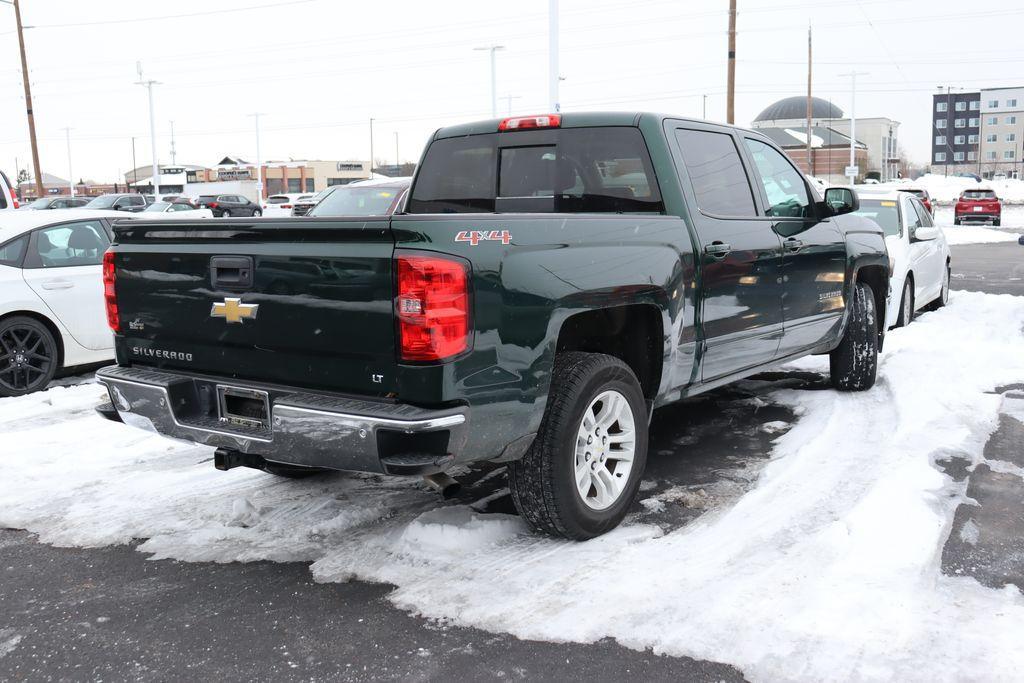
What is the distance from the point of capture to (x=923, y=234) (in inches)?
435

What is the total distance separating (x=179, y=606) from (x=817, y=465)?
3.41 meters

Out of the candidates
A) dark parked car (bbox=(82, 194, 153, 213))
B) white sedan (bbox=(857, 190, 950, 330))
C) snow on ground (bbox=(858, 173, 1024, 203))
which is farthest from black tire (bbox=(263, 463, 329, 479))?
snow on ground (bbox=(858, 173, 1024, 203))

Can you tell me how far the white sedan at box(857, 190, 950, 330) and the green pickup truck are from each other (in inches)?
201

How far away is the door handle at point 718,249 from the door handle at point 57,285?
5.87m

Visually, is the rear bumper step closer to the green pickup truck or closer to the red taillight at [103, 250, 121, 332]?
the green pickup truck

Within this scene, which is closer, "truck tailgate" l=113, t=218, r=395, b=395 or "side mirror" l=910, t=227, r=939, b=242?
"truck tailgate" l=113, t=218, r=395, b=395

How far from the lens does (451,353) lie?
337cm

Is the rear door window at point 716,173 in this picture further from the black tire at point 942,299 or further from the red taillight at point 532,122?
the black tire at point 942,299

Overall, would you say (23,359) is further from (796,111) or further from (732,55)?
(796,111)

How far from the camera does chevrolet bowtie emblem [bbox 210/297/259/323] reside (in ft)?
12.3

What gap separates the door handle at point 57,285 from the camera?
7.93 m

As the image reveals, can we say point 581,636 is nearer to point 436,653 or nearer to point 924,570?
point 436,653

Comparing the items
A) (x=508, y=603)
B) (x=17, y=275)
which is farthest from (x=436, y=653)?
(x=17, y=275)

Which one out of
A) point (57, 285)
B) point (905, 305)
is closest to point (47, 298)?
point (57, 285)
